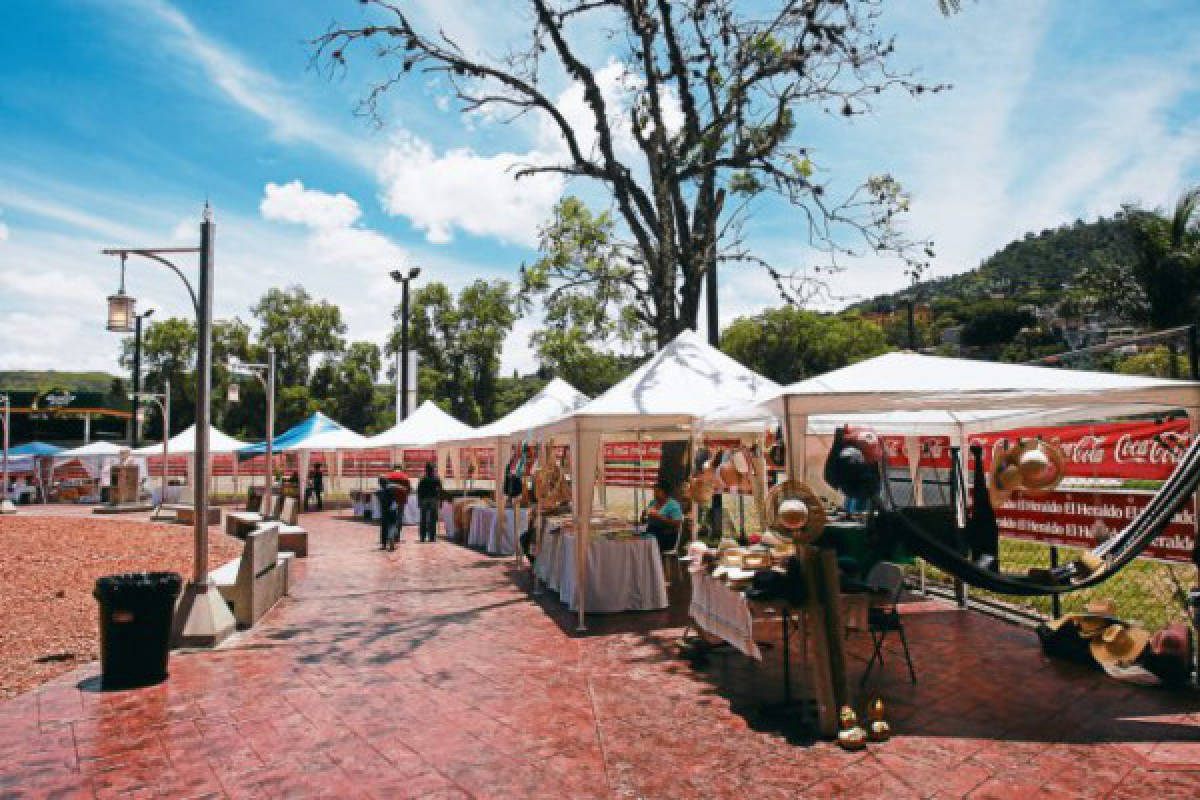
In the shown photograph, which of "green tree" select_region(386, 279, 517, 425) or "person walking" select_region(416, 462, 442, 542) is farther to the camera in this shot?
"green tree" select_region(386, 279, 517, 425)

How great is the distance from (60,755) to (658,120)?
1005cm

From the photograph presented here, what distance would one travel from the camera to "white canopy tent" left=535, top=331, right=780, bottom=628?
741cm

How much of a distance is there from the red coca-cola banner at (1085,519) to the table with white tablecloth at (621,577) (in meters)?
3.55

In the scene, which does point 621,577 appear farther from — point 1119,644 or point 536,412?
point 536,412

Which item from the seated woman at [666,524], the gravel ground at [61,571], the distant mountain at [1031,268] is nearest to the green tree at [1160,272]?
the seated woman at [666,524]

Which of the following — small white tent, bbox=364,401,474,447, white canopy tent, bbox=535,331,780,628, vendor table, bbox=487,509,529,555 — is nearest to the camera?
white canopy tent, bbox=535,331,780,628

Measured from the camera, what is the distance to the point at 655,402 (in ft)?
26.1

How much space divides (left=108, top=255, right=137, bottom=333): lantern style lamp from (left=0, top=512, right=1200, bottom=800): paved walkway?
3157 mm

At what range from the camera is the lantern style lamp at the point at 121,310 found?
6785 millimetres

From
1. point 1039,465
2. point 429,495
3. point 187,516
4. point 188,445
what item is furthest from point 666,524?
point 188,445

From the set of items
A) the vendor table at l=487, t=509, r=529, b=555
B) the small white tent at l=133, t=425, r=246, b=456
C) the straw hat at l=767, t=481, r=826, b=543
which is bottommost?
the vendor table at l=487, t=509, r=529, b=555

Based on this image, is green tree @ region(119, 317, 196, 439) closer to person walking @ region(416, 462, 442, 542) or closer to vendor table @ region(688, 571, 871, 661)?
person walking @ region(416, 462, 442, 542)

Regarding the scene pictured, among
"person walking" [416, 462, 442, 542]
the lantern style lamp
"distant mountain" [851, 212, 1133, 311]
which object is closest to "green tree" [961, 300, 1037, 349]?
"distant mountain" [851, 212, 1133, 311]

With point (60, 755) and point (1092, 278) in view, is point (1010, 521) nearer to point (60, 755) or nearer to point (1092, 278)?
point (60, 755)
